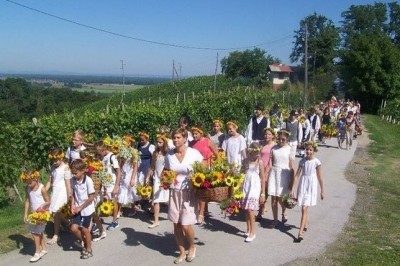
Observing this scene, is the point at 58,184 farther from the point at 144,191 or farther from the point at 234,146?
the point at 234,146

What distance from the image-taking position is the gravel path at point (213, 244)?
6777 mm

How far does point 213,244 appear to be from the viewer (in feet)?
24.2

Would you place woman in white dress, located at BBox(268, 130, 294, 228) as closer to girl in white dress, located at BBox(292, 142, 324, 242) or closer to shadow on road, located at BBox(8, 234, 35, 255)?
girl in white dress, located at BBox(292, 142, 324, 242)

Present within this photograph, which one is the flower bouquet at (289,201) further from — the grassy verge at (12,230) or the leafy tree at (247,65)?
the leafy tree at (247,65)

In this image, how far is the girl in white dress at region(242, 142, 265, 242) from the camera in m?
7.47

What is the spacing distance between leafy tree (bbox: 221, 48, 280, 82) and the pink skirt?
76071mm

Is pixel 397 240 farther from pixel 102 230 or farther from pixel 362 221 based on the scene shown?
pixel 102 230

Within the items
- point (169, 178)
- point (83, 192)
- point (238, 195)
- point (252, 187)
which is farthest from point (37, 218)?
point (252, 187)

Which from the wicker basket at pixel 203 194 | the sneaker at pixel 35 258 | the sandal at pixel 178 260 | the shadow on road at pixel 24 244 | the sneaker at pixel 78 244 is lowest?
the shadow on road at pixel 24 244

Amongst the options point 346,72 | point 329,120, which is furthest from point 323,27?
point 329,120

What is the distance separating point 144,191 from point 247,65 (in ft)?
248

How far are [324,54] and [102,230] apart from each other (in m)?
69.5

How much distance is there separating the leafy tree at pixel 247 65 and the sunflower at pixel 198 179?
250 ft

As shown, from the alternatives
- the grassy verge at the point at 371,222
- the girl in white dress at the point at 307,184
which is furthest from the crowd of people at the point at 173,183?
the grassy verge at the point at 371,222
